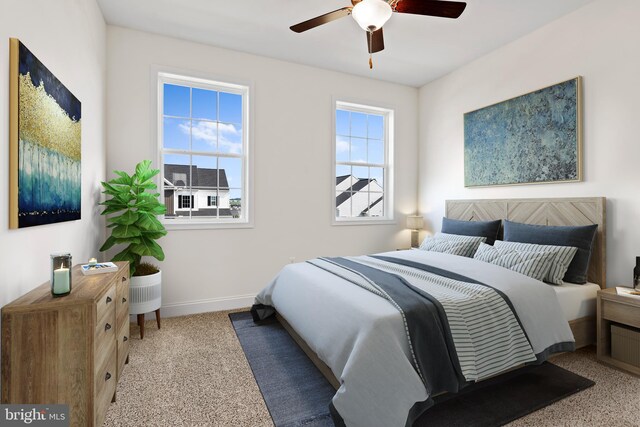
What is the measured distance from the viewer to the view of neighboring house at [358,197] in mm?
4574

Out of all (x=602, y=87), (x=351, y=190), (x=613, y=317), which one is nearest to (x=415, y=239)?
(x=351, y=190)

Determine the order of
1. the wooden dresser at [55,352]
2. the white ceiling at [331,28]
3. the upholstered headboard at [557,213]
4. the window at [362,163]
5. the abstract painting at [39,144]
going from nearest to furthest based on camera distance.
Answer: the wooden dresser at [55,352] < the abstract painting at [39,144] < the upholstered headboard at [557,213] < the white ceiling at [331,28] < the window at [362,163]

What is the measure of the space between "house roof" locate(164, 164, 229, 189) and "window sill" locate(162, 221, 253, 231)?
0.46 metres

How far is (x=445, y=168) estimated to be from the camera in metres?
4.42

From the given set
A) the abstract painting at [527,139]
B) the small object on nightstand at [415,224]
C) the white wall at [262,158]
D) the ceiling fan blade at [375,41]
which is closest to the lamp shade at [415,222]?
the small object on nightstand at [415,224]

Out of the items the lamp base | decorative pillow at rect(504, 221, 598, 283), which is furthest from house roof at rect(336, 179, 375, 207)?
decorative pillow at rect(504, 221, 598, 283)

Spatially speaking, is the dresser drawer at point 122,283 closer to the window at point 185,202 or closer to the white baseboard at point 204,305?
the white baseboard at point 204,305

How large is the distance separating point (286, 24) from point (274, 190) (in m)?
1.81

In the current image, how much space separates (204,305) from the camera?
11.9 feet

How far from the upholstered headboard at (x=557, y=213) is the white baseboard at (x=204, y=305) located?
2.97 m

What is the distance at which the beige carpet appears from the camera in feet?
5.96

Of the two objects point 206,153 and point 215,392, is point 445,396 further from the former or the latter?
point 206,153

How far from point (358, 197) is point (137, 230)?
2928mm

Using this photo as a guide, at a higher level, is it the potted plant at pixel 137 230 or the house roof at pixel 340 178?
the house roof at pixel 340 178
